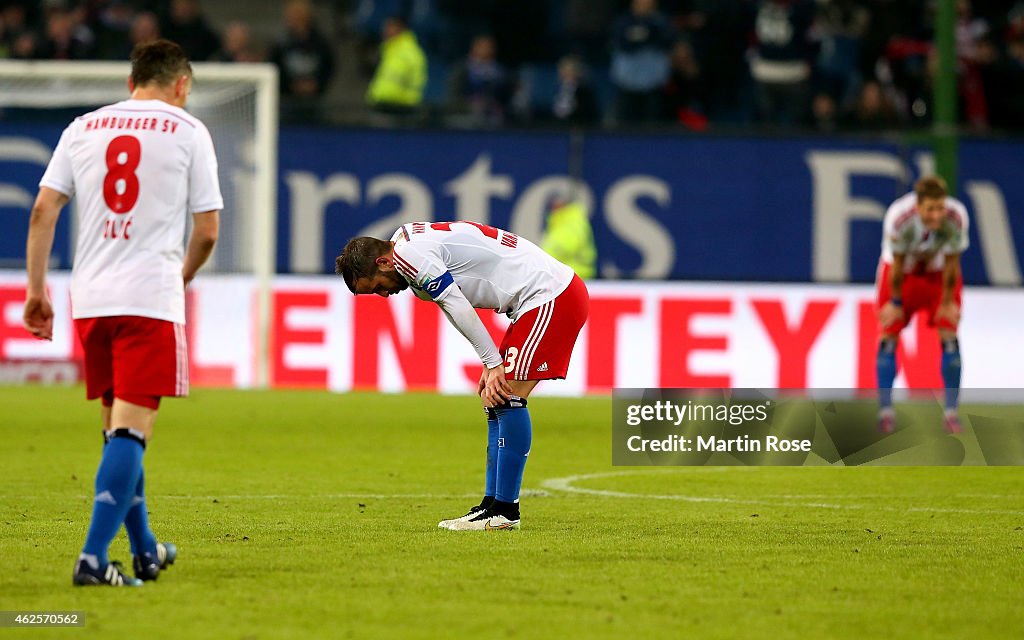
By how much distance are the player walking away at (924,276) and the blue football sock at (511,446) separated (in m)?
5.54

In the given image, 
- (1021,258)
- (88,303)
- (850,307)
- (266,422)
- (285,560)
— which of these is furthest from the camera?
(1021,258)

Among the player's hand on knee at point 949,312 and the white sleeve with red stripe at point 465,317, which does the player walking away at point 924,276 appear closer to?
the player's hand on knee at point 949,312

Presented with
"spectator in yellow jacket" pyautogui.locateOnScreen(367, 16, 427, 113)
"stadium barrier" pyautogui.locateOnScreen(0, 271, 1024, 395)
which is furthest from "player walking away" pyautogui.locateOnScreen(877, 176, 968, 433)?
"spectator in yellow jacket" pyautogui.locateOnScreen(367, 16, 427, 113)

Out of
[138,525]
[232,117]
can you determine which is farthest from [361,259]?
[232,117]

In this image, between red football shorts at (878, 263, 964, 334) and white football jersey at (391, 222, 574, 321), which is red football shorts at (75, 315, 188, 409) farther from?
red football shorts at (878, 263, 964, 334)

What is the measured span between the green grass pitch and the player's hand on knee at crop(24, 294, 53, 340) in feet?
3.04

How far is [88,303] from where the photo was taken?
6031 mm

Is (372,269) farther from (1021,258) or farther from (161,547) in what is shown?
(1021,258)

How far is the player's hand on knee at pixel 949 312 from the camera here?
13.0 m

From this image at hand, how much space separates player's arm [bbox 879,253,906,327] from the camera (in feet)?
42.7

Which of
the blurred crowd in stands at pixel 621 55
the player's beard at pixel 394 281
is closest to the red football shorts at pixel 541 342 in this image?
the player's beard at pixel 394 281

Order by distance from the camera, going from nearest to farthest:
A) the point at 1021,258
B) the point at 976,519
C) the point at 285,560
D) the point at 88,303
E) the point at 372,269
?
the point at 88,303, the point at 285,560, the point at 372,269, the point at 976,519, the point at 1021,258

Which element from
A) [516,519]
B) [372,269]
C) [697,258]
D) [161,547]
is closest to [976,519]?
[516,519]

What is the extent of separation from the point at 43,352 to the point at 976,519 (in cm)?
1106
